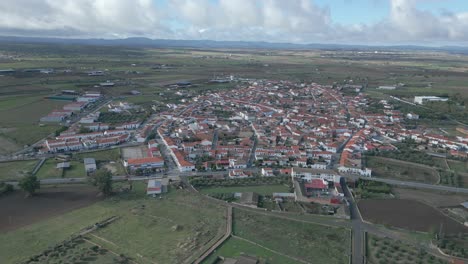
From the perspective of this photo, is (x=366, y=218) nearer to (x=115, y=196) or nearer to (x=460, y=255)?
(x=460, y=255)

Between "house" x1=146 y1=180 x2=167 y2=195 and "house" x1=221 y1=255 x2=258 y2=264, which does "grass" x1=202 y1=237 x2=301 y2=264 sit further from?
"house" x1=146 y1=180 x2=167 y2=195

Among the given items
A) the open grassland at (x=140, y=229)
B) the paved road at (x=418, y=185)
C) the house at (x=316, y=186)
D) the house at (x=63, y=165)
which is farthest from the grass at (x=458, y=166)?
the house at (x=63, y=165)

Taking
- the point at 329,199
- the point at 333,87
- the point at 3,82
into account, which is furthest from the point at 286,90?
the point at 3,82

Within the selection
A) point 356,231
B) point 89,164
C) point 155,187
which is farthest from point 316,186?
point 89,164

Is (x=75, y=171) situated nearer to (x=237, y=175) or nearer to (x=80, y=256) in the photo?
(x=80, y=256)

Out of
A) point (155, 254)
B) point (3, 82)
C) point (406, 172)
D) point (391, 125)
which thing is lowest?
A: point (155, 254)

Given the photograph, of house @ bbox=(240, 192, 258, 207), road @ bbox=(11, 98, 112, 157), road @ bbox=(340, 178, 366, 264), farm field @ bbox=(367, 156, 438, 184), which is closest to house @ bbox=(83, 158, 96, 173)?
A: road @ bbox=(11, 98, 112, 157)
